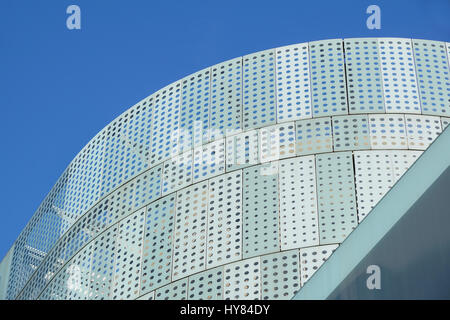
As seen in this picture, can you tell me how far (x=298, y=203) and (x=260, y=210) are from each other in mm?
788

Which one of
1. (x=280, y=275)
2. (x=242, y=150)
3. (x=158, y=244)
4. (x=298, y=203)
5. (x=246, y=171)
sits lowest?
(x=280, y=275)

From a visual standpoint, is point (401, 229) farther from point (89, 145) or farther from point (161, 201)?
point (89, 145)

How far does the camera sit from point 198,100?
21.6 m

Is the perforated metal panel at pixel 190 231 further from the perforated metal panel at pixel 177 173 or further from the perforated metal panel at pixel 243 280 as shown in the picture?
the perforated metal panel at pixel 243 280

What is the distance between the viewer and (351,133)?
19.5 metres

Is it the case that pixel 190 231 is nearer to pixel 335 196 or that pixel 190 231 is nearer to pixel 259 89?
pixel 335 196

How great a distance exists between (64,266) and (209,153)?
4.71 metres

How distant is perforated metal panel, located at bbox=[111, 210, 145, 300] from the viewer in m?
19.4

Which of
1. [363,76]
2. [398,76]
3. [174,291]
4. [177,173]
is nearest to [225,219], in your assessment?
[174,291]

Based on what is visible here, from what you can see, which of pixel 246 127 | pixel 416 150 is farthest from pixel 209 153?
pixel 416 150

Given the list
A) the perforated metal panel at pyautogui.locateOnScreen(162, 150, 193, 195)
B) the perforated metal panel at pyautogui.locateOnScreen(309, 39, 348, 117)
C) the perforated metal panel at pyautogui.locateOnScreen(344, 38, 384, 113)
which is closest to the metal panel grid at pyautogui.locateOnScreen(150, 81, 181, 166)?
the perforated metal panel at pyautogui.locateOnScreen(162, 150, 193, 195)

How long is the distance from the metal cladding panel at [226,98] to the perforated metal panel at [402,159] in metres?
3.46

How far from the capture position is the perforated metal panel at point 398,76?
2030cm

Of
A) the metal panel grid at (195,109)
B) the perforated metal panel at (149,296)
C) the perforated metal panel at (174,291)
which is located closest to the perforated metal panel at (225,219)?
the perforated metal panel at (174,291)
